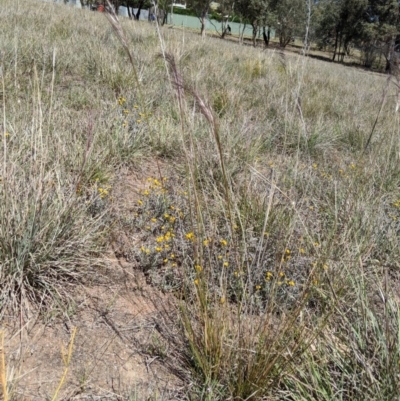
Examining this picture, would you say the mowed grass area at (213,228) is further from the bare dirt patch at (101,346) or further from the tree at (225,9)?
the tree at (225,9)

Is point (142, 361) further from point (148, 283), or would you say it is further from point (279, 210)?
point (279, 210)

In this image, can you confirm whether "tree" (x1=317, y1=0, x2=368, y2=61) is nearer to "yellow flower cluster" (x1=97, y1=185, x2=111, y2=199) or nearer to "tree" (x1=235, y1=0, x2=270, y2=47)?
"tree" (x1=235, y1=0, x2=270, y2=47)

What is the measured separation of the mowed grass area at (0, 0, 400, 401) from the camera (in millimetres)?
1306

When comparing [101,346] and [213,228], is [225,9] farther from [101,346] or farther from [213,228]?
[101,346]

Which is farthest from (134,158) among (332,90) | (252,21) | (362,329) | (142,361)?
(252,21)

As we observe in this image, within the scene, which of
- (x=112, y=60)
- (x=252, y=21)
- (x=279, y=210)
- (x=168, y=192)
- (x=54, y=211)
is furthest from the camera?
(x=252, y=21)

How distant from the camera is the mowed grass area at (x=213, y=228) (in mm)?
1306

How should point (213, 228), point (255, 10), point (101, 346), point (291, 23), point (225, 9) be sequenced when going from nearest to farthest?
point (101, 346), point (213, 228), point (291, 23), point (225, 9), point (255, 10)

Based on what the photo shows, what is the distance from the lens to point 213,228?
64.0 inches

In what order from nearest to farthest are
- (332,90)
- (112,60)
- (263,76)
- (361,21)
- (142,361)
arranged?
(142,361) < (112,60) < (263,76) < (332,90) < (361,21)

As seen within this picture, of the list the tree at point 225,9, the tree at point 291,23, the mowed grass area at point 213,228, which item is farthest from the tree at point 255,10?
the mowed grass area at point 213,228

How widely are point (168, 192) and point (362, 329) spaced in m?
1.46

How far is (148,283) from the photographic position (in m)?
1.87

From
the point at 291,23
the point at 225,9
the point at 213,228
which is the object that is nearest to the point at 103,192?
the point at 213,228
